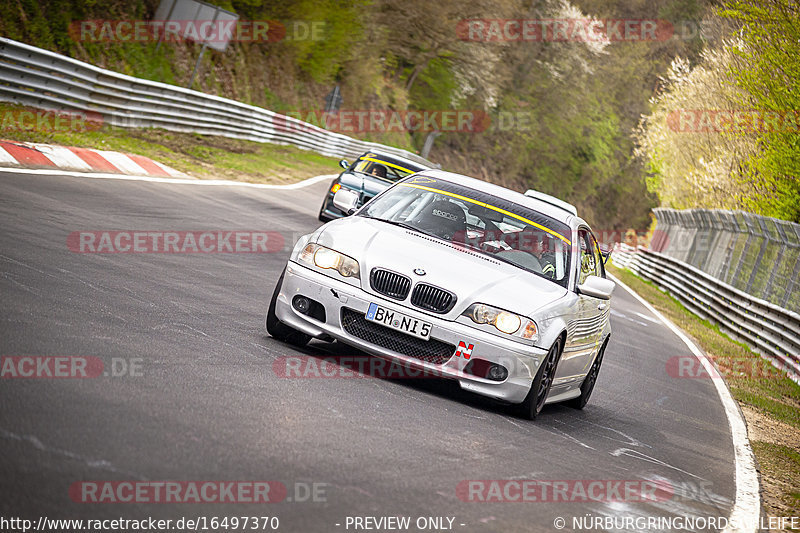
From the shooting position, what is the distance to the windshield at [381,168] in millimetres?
20547

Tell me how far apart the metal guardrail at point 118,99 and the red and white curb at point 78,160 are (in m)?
1.54

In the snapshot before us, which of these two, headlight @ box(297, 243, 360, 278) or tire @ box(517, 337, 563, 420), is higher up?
headlight @ box(297, 243, 360, 278)

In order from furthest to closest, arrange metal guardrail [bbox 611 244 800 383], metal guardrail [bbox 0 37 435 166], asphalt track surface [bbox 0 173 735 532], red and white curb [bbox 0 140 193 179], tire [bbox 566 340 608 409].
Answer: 1. metal guardrail [bbox 0 37 435 166]
2. metal guardrail [bbox 611 244 800 383]
3. red and white curb [bbox 0 140 193 179]
4. tire [bbox 566 340 608 409]
5. asphalt track surface [bbox 0 173 735 532]

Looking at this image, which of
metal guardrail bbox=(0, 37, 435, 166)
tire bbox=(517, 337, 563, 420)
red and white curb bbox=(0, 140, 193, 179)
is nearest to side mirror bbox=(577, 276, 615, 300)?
tire bbox=(517, 337, 563, 420)

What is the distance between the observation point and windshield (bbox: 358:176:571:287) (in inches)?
336

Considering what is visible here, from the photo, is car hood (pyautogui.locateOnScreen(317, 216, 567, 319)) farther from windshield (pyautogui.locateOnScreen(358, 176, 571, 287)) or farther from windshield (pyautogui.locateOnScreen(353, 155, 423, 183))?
windshield (pyautogui.locateOnScreen(353, 155, 423, 183))

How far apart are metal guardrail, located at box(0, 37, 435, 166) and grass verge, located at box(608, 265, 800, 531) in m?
7.11

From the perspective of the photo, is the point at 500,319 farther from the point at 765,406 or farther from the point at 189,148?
the point at 189,148

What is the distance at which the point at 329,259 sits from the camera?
7723 mm

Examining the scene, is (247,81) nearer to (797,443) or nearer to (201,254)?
(201,254)

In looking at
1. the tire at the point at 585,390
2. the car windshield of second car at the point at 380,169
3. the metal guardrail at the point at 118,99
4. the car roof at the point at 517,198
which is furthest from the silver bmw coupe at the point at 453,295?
the car windshield of second car at the point at 380,169

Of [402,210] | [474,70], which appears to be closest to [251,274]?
[402,210]

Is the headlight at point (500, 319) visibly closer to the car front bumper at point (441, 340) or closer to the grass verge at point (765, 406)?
the car front bumper at point (441, 340)

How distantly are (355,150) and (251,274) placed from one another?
124 ft
